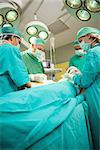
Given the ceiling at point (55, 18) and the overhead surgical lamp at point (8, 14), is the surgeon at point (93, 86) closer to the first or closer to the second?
the overhead surgical lamp at point (8, 14)

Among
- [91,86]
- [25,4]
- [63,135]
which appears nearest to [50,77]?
[25,4]

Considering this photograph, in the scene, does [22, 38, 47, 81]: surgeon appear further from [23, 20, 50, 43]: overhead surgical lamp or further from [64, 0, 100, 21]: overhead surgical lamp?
[64, 0, 100, 21]: overhead surgical lamp

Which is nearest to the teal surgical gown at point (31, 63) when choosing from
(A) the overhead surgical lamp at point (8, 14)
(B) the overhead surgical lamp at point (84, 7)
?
(A) the overhead surgical lamp at point (8, 14)

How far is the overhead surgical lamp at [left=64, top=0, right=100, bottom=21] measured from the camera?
3.12 m

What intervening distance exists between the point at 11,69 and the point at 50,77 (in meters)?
2.03

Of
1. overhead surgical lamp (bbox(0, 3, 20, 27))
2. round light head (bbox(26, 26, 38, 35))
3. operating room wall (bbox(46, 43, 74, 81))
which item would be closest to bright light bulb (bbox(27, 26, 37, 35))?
round light head (bbox(26, 26, 38, 35))

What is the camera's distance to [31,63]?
312 centimetres

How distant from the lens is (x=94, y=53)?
6.40 feet

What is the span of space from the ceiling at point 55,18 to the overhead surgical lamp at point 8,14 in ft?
0.54

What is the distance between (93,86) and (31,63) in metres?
1.33

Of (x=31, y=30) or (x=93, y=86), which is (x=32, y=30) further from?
(x=93, y=86)

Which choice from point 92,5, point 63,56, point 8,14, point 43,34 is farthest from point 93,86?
point 63,56

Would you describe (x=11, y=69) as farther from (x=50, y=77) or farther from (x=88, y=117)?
(x=50, y=77)

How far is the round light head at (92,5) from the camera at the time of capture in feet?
10.2
